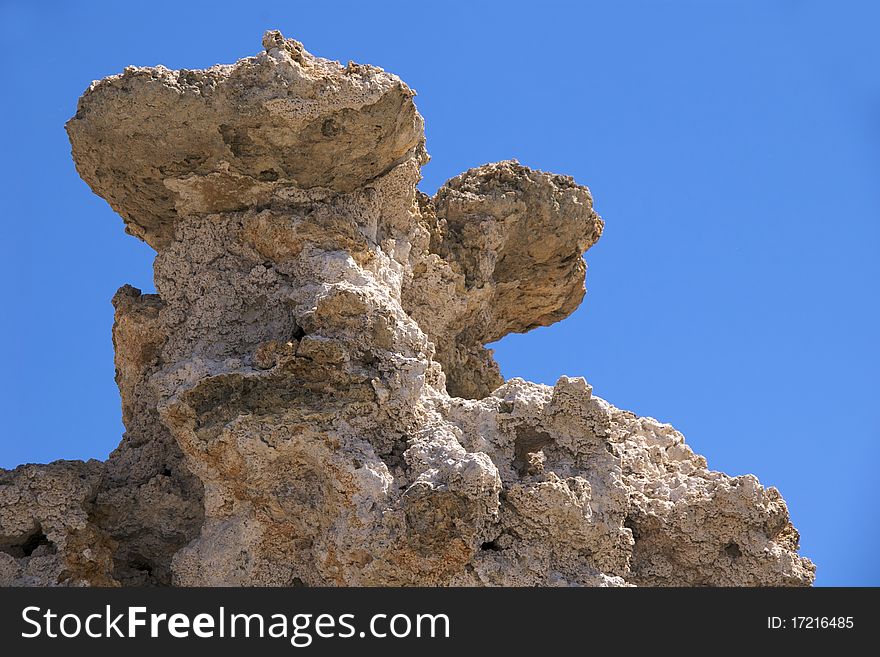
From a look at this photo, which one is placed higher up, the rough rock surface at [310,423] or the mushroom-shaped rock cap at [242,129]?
the mushroom-shaped rock cap at [242,129]

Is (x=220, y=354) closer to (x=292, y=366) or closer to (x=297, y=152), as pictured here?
(x=292, y=366)

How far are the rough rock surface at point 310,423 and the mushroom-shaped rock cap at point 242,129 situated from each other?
0.01 m

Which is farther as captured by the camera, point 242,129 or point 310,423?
point 242,129

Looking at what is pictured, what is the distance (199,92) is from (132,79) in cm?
40

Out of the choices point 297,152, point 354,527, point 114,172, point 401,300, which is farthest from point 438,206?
point 354,527

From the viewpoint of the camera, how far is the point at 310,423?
7.39 meters

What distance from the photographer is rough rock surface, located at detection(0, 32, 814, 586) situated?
7.33m

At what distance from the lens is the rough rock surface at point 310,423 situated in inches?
289

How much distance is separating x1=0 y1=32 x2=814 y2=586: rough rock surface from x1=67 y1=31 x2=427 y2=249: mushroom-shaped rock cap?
1 cm

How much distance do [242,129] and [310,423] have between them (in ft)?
6.21

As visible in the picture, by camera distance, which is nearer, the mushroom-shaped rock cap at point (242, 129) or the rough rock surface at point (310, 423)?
the rough rock surface at point (310, 423)
